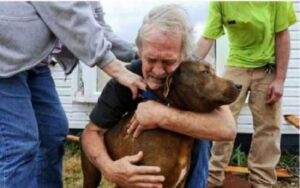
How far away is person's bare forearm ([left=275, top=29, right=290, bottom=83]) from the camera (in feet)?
14.0

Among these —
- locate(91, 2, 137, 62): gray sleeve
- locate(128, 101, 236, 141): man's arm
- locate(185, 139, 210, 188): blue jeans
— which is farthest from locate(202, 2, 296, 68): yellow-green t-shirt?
locate(128, 101, 236, 141): man's arm

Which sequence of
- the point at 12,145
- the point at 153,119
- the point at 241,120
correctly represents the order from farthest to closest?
the point at 241,120 < the point at 153,119 < the point at 12,145

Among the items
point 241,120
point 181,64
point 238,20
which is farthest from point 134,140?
point 241,120

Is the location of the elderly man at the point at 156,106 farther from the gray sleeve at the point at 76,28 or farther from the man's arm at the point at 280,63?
the man's arm at the point at 280,63

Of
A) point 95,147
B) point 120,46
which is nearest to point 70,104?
point 120,46

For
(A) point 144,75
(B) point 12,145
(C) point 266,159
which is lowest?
(C) point 266,159

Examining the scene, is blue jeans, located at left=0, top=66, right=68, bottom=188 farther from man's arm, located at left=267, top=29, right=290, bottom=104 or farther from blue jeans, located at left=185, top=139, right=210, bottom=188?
man's arm, located at left=267, top=29, right=290, bottom=104

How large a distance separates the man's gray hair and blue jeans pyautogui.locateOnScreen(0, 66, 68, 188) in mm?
539

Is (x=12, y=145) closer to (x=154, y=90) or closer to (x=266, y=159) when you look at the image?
(x=154, y=90)

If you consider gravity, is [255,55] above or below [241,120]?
above

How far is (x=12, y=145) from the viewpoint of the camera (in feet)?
7.50

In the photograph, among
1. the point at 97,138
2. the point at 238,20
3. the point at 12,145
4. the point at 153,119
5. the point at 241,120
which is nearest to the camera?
the point at 12,145

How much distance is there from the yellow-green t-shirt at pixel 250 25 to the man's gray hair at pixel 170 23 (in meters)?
1.85

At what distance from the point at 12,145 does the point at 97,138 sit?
1.55 feet
